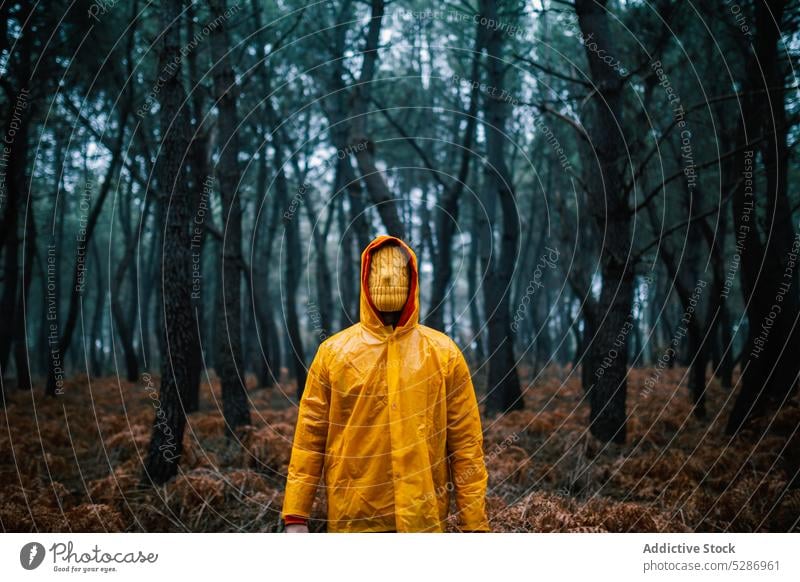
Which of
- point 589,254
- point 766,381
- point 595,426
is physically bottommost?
point 595,426

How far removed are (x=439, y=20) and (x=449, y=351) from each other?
14.2 meters

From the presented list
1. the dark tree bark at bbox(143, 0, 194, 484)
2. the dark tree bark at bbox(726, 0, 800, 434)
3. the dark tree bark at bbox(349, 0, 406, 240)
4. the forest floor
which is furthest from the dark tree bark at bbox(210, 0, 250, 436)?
the dark tree bark at bbox(726, 0, 800, 434)

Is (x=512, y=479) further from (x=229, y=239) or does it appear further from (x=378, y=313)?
(x=229, y=239)

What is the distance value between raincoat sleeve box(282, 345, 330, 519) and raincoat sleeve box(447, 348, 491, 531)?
0.73m

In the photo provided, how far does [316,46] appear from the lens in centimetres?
1599

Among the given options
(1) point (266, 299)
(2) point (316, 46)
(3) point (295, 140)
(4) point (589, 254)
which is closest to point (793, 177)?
(4) point (589, 254)

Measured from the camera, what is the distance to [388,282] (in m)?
3.66

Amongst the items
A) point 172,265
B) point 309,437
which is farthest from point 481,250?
point 309,437

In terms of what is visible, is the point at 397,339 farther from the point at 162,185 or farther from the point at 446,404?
the point at 162,185

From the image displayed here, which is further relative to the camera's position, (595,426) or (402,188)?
(402,188)
